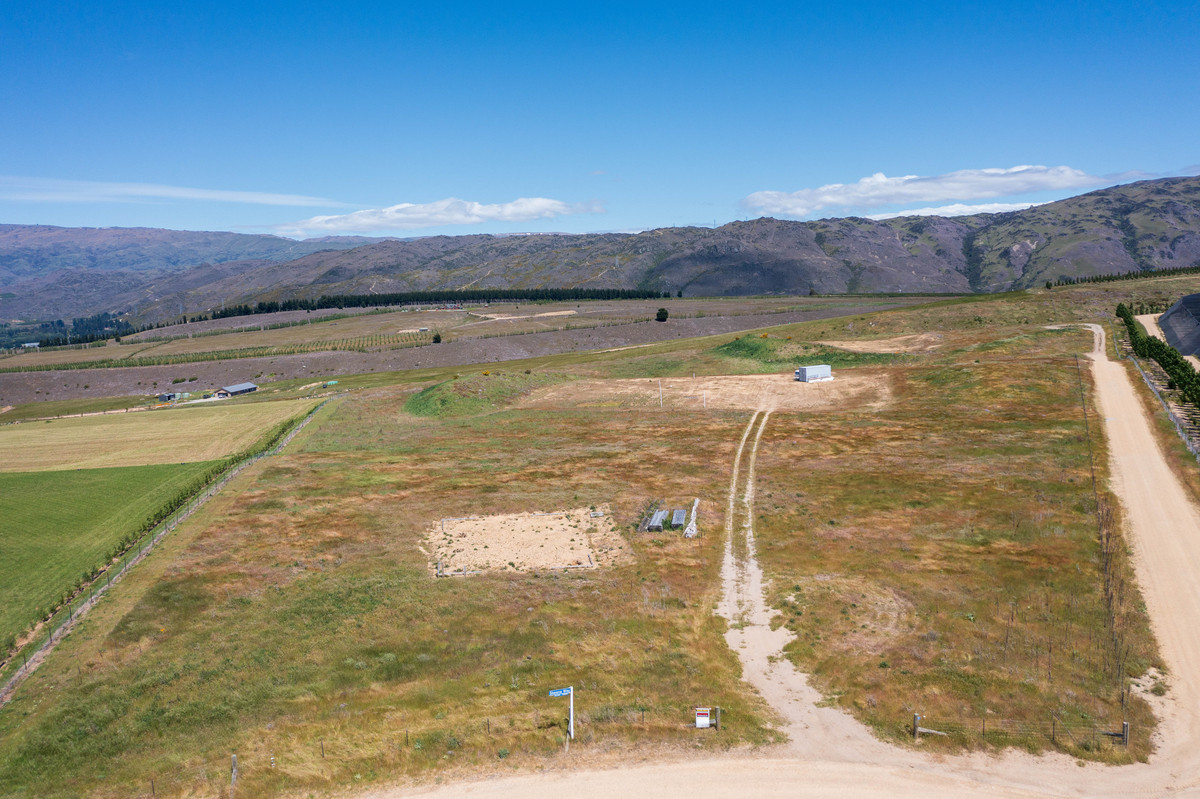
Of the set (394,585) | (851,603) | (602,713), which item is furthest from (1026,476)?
(394,585)

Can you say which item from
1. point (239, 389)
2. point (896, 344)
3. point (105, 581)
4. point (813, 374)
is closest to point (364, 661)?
point (105, 581)

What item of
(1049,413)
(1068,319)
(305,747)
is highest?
(1068,319)

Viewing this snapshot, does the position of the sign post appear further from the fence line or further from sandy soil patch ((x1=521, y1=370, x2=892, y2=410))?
sandy soil patch ((x1=521, y1=370, x2=892, y2=410))

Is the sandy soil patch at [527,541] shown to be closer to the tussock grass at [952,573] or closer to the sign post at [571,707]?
the tussock grass at [952,573]

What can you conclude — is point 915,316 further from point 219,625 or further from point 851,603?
point 219,625

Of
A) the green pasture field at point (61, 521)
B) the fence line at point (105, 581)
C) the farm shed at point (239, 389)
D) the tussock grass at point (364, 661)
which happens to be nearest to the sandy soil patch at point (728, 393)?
the tussock grass at point (364, 661)

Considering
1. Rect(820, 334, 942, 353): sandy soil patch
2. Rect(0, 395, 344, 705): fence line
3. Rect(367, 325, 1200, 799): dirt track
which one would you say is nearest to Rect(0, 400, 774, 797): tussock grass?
Rect(367, 325, 1200, 799): dirt track

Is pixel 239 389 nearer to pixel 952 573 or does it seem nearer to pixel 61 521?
pixel 61 521
